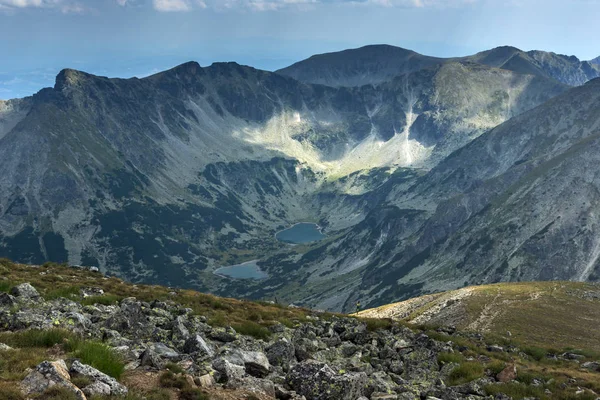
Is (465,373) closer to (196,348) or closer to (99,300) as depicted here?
(196,348)

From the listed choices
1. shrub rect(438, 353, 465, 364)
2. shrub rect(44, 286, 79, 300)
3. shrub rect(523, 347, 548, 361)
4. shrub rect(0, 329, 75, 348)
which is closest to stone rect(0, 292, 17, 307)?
shrub rect(44, 286, 79, 300)

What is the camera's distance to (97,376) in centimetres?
1525

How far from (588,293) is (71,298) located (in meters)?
90.8

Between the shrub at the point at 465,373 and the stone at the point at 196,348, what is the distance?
1406 cm

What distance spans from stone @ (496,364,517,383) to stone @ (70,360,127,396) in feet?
72.0

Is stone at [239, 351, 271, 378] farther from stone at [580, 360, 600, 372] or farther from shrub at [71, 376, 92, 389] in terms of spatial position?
stone at [580, 360, 600, 372]

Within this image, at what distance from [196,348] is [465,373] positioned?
15850 millimetres

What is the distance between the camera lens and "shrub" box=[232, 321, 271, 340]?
97.6 feet

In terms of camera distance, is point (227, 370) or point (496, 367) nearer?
point (227, 370)

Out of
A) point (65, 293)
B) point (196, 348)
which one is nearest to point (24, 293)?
point (65, 293)

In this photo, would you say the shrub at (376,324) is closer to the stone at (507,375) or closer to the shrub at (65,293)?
the stone at (507,375)

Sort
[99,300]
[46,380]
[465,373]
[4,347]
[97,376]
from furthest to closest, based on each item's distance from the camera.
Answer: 1. [99,300]
2. [465,373]
3. [4,347]
4. [97,376]
5. [46,380]

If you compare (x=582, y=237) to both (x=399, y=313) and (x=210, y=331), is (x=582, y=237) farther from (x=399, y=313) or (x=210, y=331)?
(x=210, y=331)

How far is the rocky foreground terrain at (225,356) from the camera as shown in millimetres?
16188
